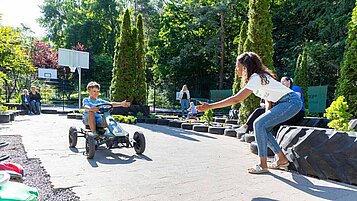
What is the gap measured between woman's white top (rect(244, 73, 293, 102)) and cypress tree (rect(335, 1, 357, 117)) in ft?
10.7

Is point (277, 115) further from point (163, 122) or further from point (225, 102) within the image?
point (163, 122)

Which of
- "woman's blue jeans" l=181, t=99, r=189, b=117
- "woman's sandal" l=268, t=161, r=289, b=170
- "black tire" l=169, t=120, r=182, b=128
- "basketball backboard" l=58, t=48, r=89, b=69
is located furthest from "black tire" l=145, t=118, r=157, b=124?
"basketball backboard" l=58, t=48, r=89, b=69

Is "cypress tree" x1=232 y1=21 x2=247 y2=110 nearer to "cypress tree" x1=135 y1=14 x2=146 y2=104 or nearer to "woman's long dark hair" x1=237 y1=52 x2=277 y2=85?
"cypress tree" x1=135 y1=14 x2=146 y2=104

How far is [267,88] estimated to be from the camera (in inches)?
139

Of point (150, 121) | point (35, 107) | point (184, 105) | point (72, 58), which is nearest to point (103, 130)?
point (150, 121)

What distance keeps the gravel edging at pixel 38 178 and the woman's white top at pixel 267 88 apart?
6.99ft

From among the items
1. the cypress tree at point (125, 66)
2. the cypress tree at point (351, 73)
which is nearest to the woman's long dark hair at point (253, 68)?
the cypress tree at point (351, 73)

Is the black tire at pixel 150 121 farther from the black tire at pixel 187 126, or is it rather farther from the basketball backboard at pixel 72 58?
the basketball backboard at pixel 72 58

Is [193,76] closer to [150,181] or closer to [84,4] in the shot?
[150,181]

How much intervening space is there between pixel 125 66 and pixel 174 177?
9790mm

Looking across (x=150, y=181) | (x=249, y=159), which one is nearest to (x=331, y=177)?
(x=249, y=159)

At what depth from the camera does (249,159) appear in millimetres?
4793

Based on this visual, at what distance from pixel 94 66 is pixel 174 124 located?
24587mm

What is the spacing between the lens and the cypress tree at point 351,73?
611 cm
